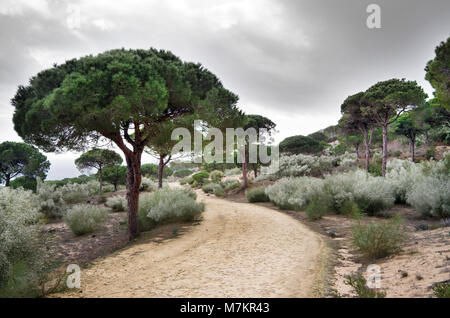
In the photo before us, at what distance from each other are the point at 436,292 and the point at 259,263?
285 cm

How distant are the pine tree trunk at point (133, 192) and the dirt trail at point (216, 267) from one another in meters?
1.60

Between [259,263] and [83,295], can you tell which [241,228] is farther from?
[83,295]

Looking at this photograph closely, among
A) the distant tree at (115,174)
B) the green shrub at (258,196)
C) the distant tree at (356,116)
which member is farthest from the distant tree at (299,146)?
the distant tree at (115,174)

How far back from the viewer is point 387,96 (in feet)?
57.3

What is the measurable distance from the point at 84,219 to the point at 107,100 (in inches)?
231

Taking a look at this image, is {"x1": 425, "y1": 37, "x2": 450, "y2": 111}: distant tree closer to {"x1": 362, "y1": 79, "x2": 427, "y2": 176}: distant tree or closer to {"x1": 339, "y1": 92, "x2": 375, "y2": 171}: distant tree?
{"x1": 362, "y1": 79, "x2": 427, "y2": 176}: distant tree

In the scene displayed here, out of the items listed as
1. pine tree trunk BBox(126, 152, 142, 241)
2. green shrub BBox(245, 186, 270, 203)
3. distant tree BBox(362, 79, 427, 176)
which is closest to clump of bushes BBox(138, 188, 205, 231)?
pine tree trunk BBox(126, 152, 142, 241)

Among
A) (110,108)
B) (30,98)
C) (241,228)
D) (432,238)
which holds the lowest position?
(241,228)

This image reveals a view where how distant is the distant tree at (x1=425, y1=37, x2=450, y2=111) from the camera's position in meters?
9.04

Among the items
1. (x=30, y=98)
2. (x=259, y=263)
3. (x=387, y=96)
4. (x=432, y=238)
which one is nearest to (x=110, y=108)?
(x=30, y=98)

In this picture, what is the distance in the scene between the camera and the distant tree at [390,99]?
56.3 ft

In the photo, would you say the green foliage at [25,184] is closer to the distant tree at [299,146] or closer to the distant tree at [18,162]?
the distant tree at [18,162]

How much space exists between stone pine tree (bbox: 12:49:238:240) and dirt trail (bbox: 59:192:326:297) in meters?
3.11
